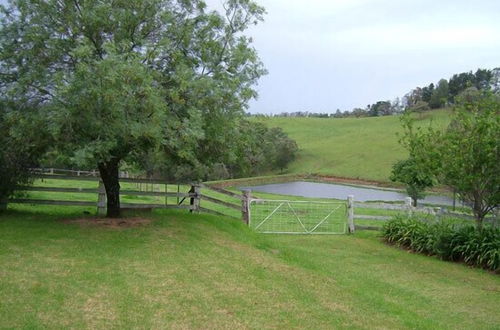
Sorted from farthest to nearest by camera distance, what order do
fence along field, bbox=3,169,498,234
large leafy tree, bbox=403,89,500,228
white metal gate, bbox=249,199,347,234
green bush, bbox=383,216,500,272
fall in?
white metal gate, bbox=249,199,347,234 < fence along field, bbox=3,169,498,234 < large leafy tree, bbox=403,89,500,228 < green bush, bbox=383,216,500,272

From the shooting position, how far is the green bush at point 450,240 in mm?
12141

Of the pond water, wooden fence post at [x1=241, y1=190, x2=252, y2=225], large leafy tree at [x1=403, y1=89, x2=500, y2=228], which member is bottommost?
the pond water

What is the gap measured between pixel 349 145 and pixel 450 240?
68963mm

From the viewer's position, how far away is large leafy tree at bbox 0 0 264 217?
394 inches

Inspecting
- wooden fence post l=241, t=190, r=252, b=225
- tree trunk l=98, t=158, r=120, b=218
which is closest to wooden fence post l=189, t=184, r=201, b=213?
wooden fence post l=241, t=190, r=252, b=225

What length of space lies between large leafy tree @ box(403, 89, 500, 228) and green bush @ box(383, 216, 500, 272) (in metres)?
0.59

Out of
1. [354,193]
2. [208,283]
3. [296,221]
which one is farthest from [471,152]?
[354,193]

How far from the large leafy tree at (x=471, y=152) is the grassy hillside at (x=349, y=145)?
3903 centimetres

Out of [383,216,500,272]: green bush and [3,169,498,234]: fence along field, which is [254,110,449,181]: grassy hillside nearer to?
→ [3,169,498,234]: fence along field

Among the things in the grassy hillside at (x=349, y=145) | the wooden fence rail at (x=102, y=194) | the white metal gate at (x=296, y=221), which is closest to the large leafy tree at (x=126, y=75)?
the wooden fence rail at (x=102, y=194)

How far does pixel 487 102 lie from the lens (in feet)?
42.3

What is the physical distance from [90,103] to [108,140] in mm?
855

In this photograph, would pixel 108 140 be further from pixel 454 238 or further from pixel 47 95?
pixel 454 238

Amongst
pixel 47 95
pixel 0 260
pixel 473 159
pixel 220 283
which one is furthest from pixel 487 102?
pixel 0 260
